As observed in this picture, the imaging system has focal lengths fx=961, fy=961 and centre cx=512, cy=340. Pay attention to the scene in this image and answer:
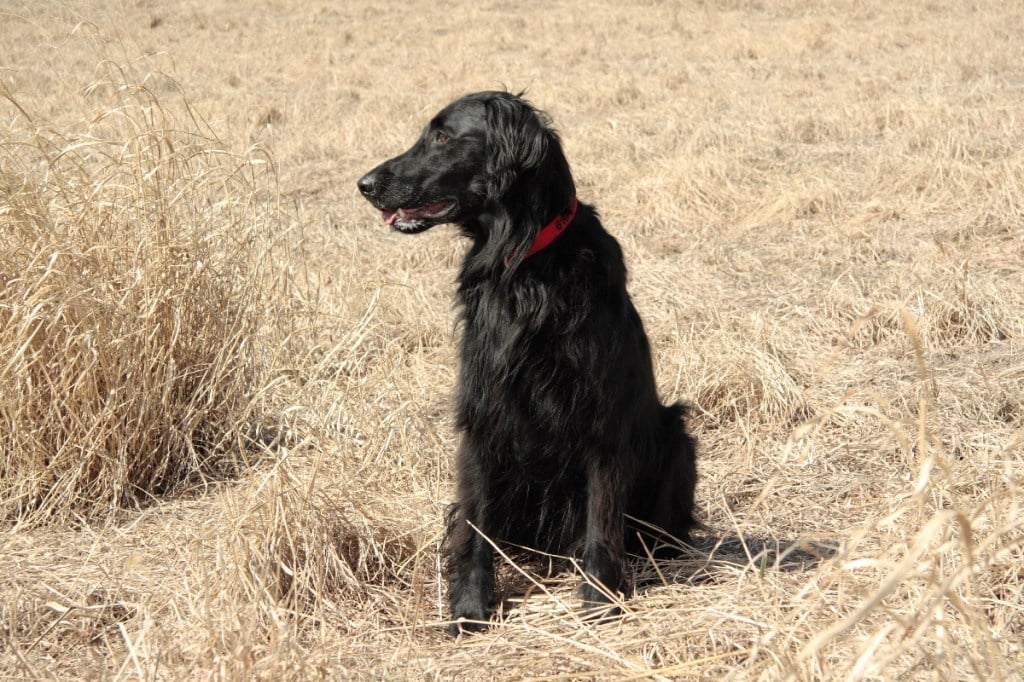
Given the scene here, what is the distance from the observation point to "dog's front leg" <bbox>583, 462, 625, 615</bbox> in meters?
2.49

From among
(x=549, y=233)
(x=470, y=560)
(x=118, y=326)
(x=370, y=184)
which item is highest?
(x=370, y=184)

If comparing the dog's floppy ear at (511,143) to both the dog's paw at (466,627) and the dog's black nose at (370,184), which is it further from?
the dog's paw at (466,627)

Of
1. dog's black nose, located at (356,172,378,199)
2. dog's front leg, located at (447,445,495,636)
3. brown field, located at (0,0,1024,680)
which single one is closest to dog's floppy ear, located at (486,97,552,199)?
dog's black nose, located at (356,172,378,199)

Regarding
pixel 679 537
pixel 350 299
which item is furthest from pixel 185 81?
pixel 679 537

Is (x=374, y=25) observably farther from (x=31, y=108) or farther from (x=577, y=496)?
(x=577, y=496)

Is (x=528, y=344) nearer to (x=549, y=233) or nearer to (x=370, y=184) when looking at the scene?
(x=549, y=233)

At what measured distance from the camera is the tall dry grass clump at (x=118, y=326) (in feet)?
10.1

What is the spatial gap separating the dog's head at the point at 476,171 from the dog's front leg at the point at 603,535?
70 centimetres

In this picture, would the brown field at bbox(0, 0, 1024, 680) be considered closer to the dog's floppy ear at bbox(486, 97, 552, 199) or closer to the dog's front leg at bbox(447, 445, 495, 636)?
the dog's front leg at bbox(447, 445, 495, 636)

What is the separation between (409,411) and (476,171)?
1.28m

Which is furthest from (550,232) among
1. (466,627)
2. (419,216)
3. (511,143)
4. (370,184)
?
(466,627)

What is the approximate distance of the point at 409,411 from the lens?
3506 millimetres

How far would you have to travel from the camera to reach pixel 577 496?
259 cm

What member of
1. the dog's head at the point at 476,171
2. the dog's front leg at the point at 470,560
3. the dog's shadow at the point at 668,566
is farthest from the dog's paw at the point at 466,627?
the dog's head at the point at 476,171
